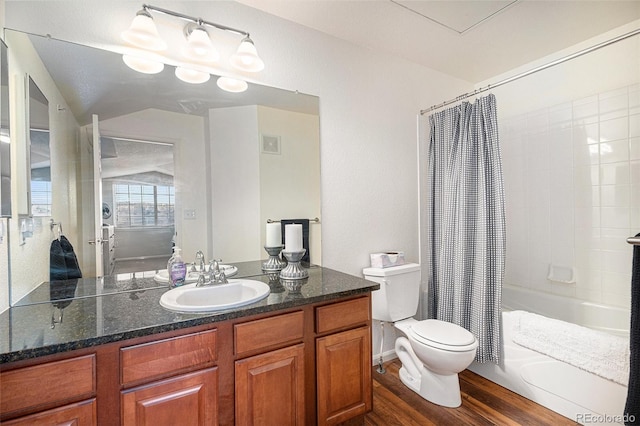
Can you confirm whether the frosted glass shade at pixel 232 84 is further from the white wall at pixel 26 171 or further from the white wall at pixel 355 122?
the white wall at pixel 26 171

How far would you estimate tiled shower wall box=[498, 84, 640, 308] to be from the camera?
7.14 ft

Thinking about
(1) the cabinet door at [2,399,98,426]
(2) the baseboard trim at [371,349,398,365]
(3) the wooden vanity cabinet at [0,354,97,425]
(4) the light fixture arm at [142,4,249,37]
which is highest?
(4) the light fixture arm at [142,4,249,37]

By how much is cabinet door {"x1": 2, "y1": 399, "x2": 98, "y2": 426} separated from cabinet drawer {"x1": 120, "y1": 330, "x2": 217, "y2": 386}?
0.11 metres

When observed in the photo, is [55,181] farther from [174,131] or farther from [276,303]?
[276,303]

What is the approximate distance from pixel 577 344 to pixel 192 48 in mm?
2653

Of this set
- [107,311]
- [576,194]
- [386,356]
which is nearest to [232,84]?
[107,311]

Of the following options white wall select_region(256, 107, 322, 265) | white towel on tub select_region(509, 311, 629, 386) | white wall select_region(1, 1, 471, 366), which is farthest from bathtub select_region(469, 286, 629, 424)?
white wall select_region(256, 107, 322, 265)

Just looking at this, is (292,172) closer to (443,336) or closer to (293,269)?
(293,269)

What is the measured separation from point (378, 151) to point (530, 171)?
4.76ft

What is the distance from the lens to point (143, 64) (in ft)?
5.19

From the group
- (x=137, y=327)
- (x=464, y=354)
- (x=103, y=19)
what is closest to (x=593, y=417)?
(x=464, y=354)

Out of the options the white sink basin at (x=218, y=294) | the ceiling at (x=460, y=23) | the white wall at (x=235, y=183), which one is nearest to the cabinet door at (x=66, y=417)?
the white sink basin at (x=218, y=294)

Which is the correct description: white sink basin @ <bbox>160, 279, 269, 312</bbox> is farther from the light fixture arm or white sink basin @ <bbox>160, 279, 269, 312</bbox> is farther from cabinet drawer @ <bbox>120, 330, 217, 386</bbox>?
the light fixture arm

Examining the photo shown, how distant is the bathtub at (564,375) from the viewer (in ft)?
5.18
